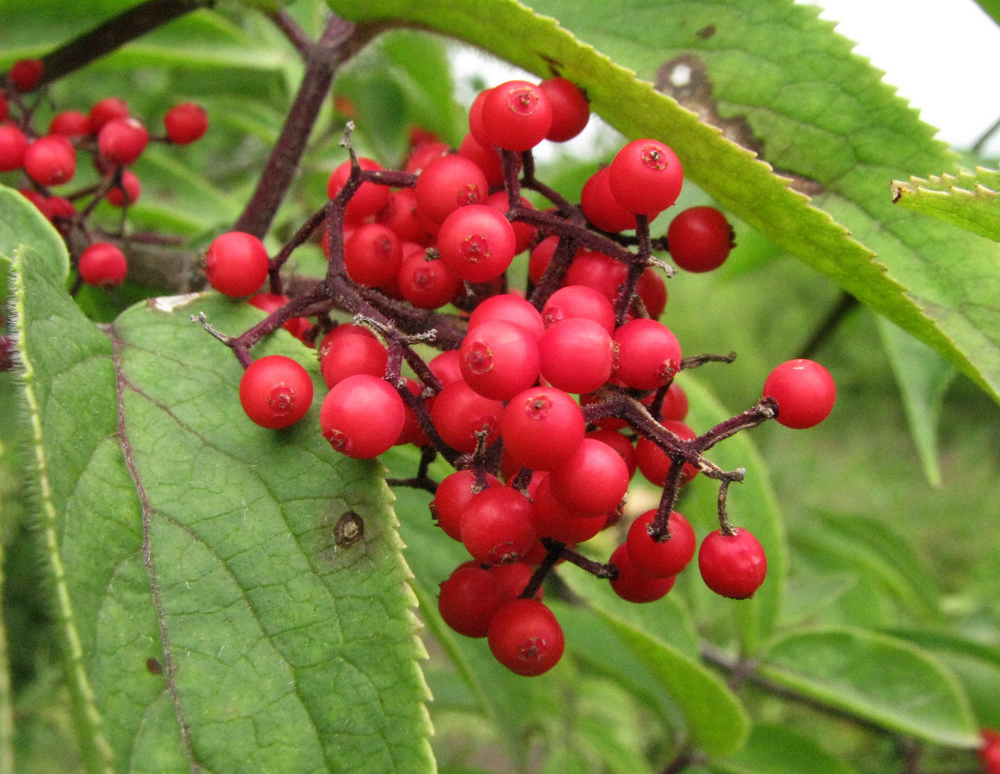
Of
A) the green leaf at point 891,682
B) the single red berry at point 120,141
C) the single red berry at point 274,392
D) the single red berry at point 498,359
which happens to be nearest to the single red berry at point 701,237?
the single red berry at point 498,359

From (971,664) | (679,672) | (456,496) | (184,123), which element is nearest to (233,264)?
(456,496)

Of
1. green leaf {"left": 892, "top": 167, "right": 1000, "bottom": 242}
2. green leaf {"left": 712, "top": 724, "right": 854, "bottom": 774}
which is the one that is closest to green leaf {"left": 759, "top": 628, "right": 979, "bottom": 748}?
green leaf {"left": 712, "top": 724, "right": 854, "bottom": 774}

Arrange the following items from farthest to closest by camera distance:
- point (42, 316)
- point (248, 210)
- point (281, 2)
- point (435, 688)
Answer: point (435, 688) < point (281, 2) < point (248, 210) < point (42, 316)

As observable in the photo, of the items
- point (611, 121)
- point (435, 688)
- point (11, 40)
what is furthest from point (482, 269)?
point (435, 688)

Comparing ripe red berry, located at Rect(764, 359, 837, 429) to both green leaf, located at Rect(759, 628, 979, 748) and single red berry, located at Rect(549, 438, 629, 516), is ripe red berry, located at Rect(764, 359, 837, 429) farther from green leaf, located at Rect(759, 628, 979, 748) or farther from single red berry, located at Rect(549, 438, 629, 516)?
green leaf, located at Rect(759, 628, 979, 748)

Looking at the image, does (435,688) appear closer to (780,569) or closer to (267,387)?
(780,569)
